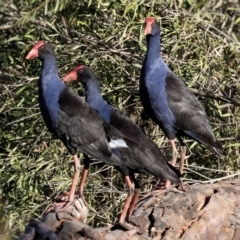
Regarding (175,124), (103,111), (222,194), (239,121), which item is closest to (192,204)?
(222,194)

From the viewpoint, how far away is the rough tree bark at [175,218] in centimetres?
361

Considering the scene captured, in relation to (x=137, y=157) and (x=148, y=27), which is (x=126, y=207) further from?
(x=148, y=27)

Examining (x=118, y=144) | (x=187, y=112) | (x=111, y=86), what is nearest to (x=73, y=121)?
(x=118, y=144)

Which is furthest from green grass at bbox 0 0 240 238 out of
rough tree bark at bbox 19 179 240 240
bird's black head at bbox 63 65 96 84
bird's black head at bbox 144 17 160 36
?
rough tree bark at bbox 19 179 240 240

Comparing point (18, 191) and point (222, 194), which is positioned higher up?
point (222, 194)

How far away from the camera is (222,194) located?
4465 millimetres

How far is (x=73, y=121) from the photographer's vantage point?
4.75 metres

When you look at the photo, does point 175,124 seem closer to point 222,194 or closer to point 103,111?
point 103,111

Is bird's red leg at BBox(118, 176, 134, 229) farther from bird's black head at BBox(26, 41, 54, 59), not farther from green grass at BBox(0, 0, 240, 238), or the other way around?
green grass at BBox(0, 0, 240, 238)

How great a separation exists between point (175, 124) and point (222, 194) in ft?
4.01

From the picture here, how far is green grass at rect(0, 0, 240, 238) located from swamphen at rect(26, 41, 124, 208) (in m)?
1.58

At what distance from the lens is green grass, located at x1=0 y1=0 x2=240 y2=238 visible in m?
6.61

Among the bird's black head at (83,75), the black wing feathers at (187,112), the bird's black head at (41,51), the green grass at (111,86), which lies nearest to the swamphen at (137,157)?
the bird's black head at (83,75)

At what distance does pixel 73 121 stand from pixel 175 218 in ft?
3.31
